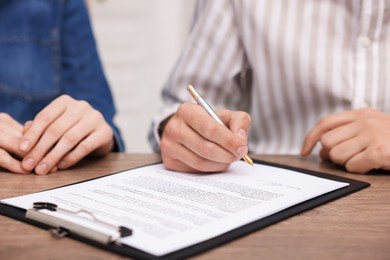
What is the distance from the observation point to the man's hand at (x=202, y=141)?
27.9 inches

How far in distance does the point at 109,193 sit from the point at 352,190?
0.29 meters

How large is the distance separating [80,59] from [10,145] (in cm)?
49

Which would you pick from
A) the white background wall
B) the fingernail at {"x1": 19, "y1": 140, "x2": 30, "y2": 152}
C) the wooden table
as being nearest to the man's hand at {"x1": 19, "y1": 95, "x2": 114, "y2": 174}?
the fingernail at {"x1": 19, "y1": 140, "x2": 30, "y2": 152}

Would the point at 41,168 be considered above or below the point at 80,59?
below

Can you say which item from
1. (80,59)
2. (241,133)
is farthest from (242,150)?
(80,59)

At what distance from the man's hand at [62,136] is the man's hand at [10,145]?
0.01 metres

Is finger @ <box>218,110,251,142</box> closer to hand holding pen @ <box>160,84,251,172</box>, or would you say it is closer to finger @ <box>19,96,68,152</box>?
hand holding pen @ <box>160,84,251,172</box>

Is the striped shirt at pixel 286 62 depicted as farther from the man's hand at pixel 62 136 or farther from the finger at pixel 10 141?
the finger at pixel 10 141

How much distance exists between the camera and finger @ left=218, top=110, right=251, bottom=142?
0.73 meters

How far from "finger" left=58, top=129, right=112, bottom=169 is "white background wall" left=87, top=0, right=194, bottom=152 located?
163 cm

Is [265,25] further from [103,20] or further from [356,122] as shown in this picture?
[103,20]

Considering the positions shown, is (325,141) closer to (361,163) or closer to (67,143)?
(361,163)

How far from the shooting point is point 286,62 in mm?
1076

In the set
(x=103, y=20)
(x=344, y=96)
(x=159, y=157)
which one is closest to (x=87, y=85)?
(x=159, y=157)
